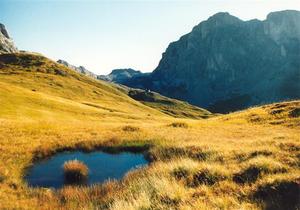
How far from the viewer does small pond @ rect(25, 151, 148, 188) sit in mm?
21250

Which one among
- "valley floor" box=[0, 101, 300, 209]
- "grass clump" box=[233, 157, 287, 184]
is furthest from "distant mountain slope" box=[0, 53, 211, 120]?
"grass clump" box=[233, 157, 287, 184]

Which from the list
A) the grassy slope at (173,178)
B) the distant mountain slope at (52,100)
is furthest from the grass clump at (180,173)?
the distant mountain slope at (52,100)

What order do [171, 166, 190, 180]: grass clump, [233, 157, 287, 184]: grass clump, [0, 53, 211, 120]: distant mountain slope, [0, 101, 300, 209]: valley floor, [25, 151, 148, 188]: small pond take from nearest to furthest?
[0, 101, 300, 209]: valley floor
[233, 157, 287, 184]: grass clump
[171, 166, 190, 180]: grass clump
[25, 151, 148, 188]: small pond
[0, 53, 211, 120]: distant mountain slope

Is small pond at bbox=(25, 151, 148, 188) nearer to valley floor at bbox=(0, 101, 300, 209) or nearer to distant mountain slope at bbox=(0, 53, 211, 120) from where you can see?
valley floor at bbox=(0, 101, 300, 209)

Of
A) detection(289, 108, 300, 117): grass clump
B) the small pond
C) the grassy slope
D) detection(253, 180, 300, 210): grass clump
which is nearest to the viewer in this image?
detection(253, 180, 300, 210): grass clump

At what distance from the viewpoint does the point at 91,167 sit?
24.0 metres

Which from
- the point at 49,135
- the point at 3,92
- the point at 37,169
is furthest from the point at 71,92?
the point at 37,169

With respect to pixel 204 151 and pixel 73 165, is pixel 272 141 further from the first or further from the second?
pixel 73 165

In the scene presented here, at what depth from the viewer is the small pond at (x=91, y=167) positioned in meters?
21.2

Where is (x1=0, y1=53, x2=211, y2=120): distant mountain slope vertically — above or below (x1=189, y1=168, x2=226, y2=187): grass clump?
below

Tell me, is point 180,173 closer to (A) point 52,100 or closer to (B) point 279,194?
(B) point 279,194

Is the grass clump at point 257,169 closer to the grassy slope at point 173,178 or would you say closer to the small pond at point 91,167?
the grassy slope at point 173,178

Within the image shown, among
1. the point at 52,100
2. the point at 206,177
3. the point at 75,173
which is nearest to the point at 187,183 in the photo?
the point at 206,177

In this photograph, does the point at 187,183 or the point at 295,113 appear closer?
the point at 187,183
